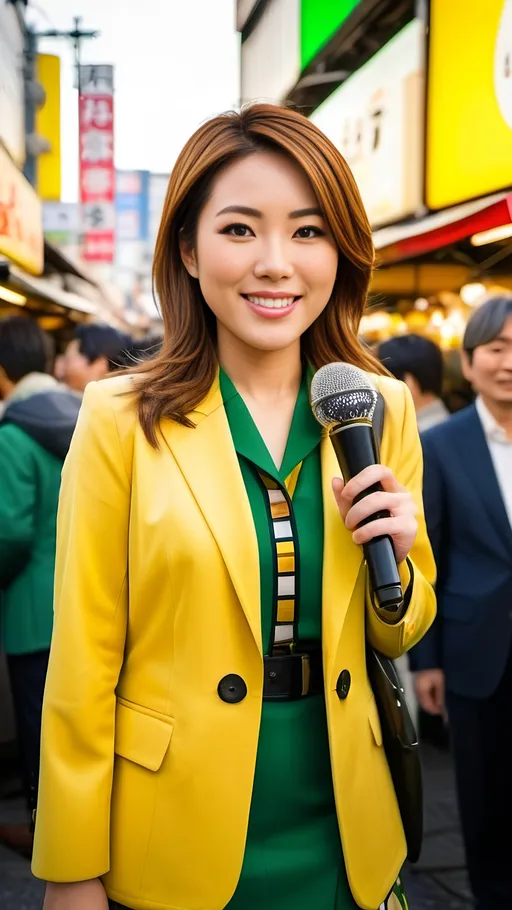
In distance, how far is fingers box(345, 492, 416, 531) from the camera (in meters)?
1.40

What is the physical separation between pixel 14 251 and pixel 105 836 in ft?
22.4

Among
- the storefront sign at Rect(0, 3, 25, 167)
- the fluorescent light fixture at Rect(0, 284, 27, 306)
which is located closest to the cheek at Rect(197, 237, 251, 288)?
the fluorescent light fixture at Rect(0, 284, 27, 306)

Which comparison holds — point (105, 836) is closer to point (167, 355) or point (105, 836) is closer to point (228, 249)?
point (167, 355)

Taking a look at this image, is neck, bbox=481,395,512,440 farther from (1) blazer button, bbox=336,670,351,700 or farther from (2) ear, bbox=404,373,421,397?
(1) blazer button, bbox=336,670,351,700

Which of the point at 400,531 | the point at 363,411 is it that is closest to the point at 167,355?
the point at 363,411

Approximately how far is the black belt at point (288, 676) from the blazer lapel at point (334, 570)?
6cm

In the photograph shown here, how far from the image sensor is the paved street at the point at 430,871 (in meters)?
3.61

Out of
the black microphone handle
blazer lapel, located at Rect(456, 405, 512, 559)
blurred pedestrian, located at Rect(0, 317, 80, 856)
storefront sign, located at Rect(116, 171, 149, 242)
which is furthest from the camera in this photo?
storefront sign, located at Rect(116, 171, 149, 242)

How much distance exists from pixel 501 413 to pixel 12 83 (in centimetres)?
1141

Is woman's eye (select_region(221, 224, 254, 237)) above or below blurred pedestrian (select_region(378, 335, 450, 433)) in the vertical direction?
below

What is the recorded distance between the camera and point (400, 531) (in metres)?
1.43

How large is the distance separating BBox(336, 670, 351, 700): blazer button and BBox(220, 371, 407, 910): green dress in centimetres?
6

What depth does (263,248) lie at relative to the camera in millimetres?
1530

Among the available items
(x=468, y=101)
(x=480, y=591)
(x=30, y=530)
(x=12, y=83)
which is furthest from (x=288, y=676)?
(x=12, y=83)
